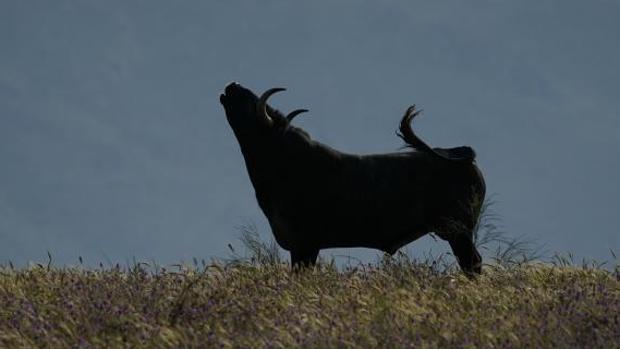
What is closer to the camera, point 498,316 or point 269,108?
point 498,316

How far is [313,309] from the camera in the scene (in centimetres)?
867

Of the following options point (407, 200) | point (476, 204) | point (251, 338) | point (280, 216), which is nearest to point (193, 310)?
point (251, 338)

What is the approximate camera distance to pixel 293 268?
1147cm

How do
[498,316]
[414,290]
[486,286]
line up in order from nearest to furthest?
[498,316] < [414,290] < [486,286]

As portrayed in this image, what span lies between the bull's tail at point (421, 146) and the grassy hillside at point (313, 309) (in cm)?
217

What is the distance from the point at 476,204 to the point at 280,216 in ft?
8.81

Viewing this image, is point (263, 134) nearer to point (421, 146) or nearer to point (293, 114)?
point (293, 114)

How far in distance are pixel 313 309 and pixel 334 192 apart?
12.1 feet

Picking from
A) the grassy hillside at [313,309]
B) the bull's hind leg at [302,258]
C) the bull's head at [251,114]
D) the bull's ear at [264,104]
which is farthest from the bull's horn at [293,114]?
the grassy hillside at [313,309]

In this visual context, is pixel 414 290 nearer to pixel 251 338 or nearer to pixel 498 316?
pixel 498 316

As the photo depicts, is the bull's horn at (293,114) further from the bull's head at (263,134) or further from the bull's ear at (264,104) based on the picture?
the bull's ear at (264,104)

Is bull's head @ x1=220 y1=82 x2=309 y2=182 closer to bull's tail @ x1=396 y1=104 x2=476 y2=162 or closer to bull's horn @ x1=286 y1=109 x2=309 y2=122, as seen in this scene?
bull's horn @ x1=286 y1=109 x2=309 y2=122

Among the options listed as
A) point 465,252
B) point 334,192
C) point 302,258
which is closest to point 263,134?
point 334,192

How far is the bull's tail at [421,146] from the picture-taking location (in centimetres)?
1355
